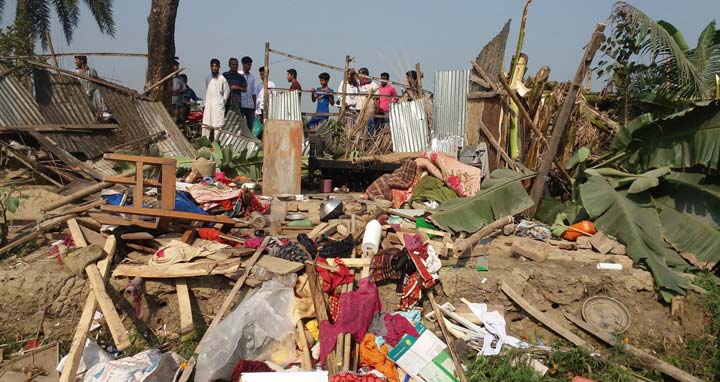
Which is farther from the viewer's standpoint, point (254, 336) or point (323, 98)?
point (323, 98)

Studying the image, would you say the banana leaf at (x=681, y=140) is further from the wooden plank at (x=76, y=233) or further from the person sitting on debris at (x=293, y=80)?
the wooden plank at (x=76, y=233)

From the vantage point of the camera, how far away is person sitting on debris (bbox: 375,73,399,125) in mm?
10219

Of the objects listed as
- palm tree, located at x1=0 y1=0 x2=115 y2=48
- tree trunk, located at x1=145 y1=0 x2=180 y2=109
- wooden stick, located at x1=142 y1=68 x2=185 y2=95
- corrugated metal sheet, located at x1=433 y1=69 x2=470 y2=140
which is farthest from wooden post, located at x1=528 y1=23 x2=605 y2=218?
palm tree, located at x1=0 y1=0 x2=115 y2=48

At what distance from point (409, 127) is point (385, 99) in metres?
1.12

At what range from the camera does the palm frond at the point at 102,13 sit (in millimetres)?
21938

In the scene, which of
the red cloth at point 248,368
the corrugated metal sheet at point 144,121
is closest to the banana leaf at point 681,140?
the red cloth at point 248,368

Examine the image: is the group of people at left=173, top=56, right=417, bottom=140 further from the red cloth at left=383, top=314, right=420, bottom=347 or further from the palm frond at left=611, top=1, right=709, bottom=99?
the red cloth at left=383, top=314, right=420, bottom=347

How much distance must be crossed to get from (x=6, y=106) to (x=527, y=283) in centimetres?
822

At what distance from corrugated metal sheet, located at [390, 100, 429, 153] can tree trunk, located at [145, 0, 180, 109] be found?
472 cm

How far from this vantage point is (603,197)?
6.53 metres

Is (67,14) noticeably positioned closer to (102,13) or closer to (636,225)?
(102,13)

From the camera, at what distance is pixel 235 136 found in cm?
Result: 1027

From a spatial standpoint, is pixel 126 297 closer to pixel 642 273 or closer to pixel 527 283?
pixel 527 283

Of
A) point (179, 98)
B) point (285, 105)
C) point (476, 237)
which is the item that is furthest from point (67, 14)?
point (476, 237)
